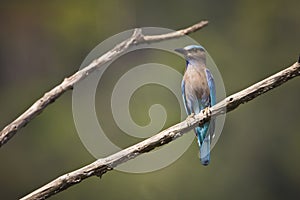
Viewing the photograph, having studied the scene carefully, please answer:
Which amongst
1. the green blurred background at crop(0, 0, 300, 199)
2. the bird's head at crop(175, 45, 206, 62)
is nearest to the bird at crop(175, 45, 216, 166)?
the bird's head at crop(175, 45, 206, 62)

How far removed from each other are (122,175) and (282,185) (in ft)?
4.61

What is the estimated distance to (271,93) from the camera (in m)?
6.88

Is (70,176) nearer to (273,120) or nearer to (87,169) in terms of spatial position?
(87,169)

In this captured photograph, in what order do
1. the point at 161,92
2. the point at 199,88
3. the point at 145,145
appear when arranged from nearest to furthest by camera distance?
the point at 145,145 < the point at 199,88 < the point at 161,92

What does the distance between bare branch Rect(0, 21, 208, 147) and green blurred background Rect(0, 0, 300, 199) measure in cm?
428

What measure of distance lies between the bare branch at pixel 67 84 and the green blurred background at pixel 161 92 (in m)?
4.28

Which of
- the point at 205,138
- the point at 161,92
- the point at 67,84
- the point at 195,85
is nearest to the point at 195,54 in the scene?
the point at 195,85

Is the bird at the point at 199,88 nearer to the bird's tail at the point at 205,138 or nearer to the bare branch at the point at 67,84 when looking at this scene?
the bird's tail at the point at 205,138

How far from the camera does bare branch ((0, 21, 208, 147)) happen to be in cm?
188

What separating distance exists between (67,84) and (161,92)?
475 cm

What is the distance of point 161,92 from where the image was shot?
6652 millimetres

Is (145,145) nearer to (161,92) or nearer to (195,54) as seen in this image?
(195,54)

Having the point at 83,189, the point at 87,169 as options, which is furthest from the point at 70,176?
the point at 83,189

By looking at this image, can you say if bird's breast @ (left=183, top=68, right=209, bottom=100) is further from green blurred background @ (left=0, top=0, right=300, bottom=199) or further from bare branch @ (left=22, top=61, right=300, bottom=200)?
green blurred background @ (left=0, top=0, right=300, bottom=199)
